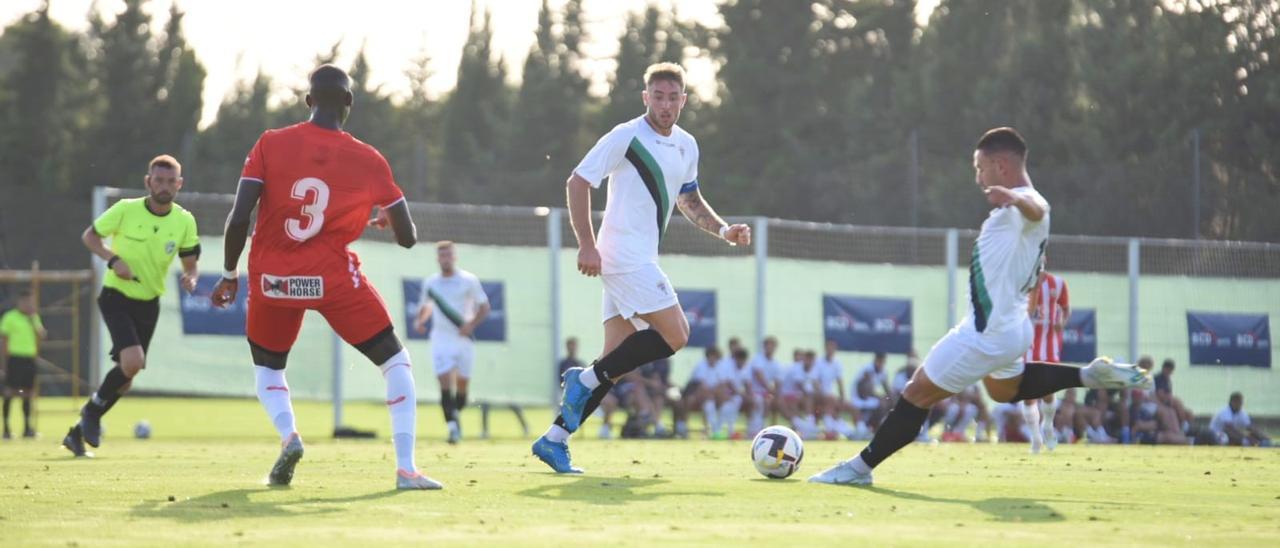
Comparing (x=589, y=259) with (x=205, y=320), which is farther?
(x=205, y=320)

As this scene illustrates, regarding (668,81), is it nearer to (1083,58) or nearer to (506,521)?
(506,521)

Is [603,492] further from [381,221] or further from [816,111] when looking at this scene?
[816,111]

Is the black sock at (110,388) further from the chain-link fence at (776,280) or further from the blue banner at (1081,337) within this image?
the blue banner at (1081,337)

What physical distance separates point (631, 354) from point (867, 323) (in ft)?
49.5

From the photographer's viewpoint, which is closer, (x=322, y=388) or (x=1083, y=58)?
(x=322, y=388)

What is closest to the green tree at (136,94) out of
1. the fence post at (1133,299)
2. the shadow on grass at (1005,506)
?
the fence post at (1133,299)

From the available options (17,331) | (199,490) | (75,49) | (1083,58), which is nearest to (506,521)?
(199,490)

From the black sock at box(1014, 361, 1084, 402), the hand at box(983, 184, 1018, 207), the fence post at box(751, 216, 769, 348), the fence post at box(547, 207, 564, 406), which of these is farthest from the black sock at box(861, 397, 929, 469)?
the fence post at box(751, 216, 769, 348)

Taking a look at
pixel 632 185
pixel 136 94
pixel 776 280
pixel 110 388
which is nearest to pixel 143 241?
pixel 110 388

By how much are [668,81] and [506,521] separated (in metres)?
3.62

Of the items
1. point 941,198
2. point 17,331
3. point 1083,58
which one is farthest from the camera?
point 1083,58

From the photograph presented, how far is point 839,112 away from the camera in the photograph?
5328 centimetres

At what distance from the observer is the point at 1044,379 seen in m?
9.44

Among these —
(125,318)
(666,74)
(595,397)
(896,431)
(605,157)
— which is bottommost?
(896,431)
